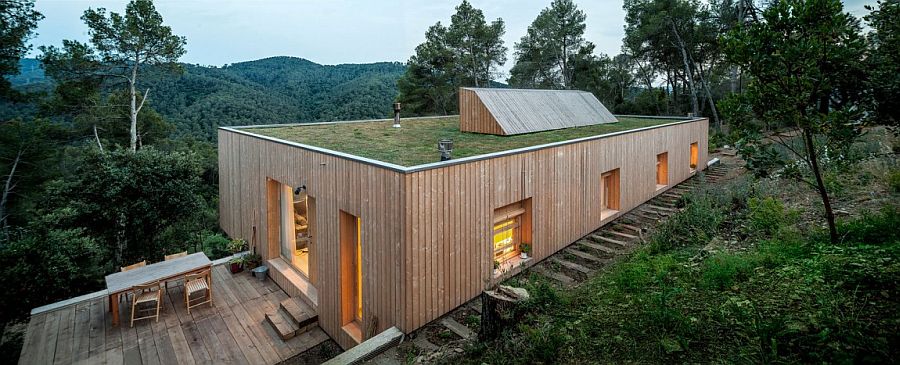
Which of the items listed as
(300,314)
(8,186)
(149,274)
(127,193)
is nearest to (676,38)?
(300,314)

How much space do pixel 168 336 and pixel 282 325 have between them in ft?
5.17

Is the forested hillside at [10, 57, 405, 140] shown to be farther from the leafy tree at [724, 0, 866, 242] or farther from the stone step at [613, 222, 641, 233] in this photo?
the leafy tree at [724, 0, 866, 242]

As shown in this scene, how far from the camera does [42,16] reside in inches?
496

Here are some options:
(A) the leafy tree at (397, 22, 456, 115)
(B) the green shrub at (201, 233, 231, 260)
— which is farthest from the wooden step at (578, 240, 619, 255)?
(A) the leafy tree at (397, 22, 456, 115)

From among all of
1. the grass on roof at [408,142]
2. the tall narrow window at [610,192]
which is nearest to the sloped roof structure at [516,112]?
the grass on roof at [408,142]

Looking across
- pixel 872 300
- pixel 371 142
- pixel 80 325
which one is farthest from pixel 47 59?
pixel 872 300

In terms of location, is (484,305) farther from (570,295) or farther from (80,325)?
(80,325)

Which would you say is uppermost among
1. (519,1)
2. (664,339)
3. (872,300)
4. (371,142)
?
(519,1)

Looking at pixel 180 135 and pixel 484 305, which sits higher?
pixel 180 135

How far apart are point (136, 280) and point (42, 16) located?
12580 mm

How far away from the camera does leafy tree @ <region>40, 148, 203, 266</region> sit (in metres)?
8.23

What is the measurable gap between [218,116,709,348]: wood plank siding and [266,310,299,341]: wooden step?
421mm

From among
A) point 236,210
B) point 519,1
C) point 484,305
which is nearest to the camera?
point 484,305

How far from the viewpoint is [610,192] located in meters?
8.55
